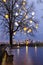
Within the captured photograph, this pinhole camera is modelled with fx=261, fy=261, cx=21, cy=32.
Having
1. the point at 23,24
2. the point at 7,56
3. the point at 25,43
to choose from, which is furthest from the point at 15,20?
the point at 7,56

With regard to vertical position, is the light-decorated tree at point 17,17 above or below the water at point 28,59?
above

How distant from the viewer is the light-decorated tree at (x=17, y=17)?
19089mm

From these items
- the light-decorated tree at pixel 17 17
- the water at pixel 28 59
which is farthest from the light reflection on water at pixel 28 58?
the light-decorated tree at pixel 17 17

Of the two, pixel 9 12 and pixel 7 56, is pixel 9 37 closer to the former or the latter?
pixel 9 12

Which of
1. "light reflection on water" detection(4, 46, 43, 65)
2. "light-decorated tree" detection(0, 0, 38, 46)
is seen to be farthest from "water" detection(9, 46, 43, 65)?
"light-decorated tree" detection(0, 0, 38, 46)

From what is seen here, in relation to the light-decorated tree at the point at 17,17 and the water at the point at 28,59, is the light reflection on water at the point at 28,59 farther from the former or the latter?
the light-decorated tree at the point at 17,17

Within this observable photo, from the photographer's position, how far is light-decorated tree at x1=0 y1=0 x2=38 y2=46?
1909 cm

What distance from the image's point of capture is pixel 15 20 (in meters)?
19.5

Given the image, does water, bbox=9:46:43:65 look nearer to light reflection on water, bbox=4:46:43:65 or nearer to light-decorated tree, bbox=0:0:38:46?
light reflection on water, bbox=4:46:43:65

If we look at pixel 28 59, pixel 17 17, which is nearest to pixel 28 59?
pixel 28 59

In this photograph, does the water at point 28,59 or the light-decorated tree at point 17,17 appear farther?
the light-decorated tree at point 17,17

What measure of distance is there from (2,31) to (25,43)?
2.54 meters

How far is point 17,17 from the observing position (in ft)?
64.4

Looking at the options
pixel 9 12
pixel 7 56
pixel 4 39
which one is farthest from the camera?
pixel 4 39
